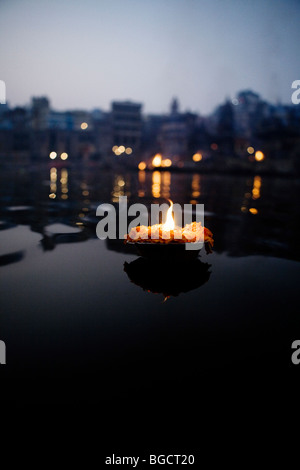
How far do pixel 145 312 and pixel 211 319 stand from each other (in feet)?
3.43

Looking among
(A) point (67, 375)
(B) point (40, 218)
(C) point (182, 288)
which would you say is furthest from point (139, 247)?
(B) point (40, 218)

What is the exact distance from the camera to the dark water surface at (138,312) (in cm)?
390

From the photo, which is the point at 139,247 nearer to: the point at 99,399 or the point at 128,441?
the point at 99,399

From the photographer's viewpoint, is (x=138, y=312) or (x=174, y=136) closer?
(x=138, y=312)

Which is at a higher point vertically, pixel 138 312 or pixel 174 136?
pixel 174 136

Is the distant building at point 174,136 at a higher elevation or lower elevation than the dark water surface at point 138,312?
higher

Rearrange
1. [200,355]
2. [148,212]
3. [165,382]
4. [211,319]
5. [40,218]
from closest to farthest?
1. [165,382]
2. [200,355]
3. [211,319]
4. [40,218]
5. [148,212]

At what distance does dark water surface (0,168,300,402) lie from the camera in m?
3.90

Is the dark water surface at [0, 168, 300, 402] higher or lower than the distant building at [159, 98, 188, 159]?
lower

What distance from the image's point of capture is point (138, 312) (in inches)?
212

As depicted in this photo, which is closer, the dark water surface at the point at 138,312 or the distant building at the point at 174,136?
the dark water surface at the point at 138,312

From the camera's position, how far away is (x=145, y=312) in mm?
5383

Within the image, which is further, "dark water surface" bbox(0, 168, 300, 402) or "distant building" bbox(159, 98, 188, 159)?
"distant building" bbox(159, 98, 188, 159)
